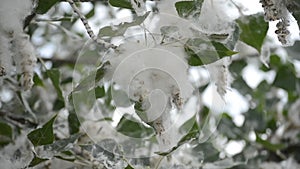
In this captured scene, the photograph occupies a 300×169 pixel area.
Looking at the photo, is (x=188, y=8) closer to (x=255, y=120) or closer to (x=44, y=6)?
(x=44, y=6)

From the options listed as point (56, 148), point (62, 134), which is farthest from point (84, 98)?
point (62, 134)

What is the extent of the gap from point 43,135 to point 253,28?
0.35 metres

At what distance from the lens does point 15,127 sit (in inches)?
33.6

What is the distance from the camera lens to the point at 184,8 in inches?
23.6

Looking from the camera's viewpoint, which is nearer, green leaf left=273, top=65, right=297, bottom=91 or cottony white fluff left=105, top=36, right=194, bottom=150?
cottony white fluff left=105, top=36, right=194, bottom=150

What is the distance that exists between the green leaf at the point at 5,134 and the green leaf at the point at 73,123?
0.32 feet

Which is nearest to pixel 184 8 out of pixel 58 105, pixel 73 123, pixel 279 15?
pixel 279 15

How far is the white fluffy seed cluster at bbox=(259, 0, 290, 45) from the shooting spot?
555mm

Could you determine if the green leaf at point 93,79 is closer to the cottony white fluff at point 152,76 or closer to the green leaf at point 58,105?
the cottony white fluff at point 152,76

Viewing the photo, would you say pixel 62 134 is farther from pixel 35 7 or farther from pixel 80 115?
pixel 35 7

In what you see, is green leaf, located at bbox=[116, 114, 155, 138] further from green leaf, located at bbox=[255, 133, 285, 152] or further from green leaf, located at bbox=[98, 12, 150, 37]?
green leaf, located at bbox=[255, 133, 285, 152]

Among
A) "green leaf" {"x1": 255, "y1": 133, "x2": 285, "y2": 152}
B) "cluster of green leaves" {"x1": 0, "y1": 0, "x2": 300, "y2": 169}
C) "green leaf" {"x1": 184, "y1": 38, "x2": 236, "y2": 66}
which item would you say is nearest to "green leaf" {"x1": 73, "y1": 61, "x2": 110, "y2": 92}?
"cluster of green leaves" {"x1": 0, "y1": 0, "x2": 300, "y2": 169}

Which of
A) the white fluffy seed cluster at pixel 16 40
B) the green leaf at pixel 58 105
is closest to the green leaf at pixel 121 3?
the white fluffy seed cluster at pixel 16 40

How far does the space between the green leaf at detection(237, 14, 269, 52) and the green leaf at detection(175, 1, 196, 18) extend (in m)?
0.17
